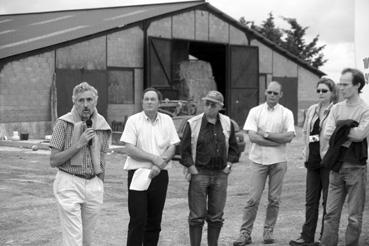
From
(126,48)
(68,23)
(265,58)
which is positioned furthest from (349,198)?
(265,58)

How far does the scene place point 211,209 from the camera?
5891mm

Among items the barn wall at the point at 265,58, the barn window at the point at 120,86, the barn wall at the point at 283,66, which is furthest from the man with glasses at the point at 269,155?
the barn wall at the point at 283,66

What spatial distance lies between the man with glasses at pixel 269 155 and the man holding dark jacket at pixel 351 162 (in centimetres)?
86

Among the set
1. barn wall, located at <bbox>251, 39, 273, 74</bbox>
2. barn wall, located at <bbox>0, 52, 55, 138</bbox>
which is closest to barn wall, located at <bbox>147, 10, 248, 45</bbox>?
barn wall, located at <bbox>251, 39, 273, 74</bbox>

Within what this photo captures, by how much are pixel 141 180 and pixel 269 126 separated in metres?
1.91

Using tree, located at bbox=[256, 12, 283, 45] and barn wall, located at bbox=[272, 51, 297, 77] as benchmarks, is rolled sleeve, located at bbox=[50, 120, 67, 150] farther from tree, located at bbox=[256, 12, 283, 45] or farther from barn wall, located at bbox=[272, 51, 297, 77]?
tree, located at bbox=[256, 12, 283, 45]

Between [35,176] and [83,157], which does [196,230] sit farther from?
[35,176]

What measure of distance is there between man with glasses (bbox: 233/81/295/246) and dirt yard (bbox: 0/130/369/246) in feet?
0.88

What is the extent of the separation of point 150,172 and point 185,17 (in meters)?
21.6

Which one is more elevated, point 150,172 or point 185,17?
point 185,17

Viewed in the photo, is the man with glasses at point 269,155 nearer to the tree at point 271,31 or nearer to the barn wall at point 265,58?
the barn wall at point 265,58

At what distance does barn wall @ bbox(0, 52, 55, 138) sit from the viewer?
19.8 meters

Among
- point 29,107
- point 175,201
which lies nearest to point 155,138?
point 175,201

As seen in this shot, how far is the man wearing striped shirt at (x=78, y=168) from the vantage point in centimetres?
457
